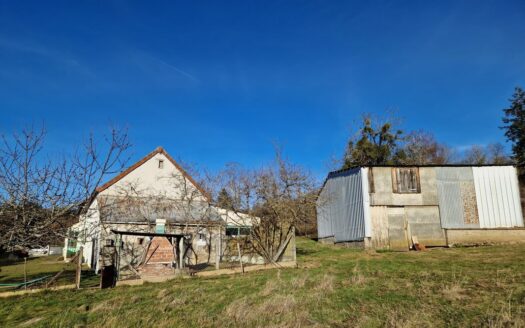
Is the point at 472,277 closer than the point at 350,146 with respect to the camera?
Yes

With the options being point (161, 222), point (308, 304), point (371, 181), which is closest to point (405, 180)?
point (371, 181)

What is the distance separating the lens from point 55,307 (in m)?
8.25

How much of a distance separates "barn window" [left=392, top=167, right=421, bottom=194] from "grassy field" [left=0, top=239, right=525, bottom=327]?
425 inches

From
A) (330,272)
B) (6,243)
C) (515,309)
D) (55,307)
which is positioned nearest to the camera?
(6,243)

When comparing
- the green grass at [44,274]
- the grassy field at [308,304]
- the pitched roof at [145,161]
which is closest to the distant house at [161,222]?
the pitched roof at [145,161]

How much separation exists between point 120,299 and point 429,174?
1926 centimetres

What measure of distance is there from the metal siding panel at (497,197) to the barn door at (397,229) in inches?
190

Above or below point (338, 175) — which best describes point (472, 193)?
below

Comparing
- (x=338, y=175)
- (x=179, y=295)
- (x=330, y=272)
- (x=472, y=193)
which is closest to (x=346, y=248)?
(x=338, y=175)

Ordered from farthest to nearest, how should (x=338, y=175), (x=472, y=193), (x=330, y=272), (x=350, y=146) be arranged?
(x=350, y=146)
(x=338, y=175)
(x=472, y=193)
(x=330, y=272)

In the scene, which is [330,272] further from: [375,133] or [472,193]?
[375,133]

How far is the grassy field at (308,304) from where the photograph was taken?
19.1 feet

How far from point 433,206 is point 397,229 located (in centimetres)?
280

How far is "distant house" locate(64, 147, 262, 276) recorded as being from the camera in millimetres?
14344
